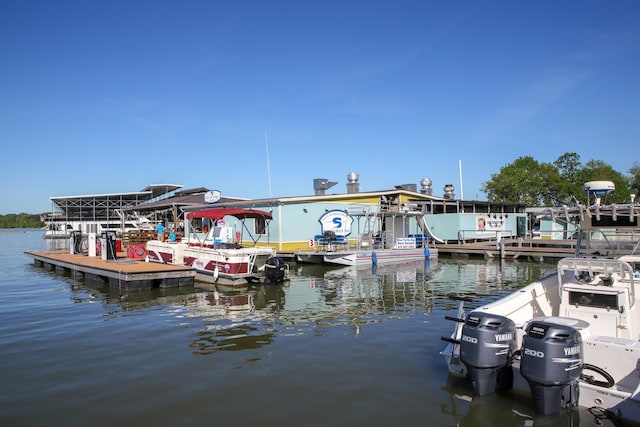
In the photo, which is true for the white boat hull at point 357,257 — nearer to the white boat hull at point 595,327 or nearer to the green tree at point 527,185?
the white boat hull at point 595,327

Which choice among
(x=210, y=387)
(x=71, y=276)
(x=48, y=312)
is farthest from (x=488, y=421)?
(x=71, y=276)

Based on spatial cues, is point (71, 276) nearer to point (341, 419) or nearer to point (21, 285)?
point (21, 285)

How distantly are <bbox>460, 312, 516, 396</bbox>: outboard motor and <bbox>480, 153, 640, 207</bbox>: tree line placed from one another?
48045 millimetres

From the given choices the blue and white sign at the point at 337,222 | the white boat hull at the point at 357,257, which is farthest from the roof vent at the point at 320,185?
the white boat hull at the point at 357,257

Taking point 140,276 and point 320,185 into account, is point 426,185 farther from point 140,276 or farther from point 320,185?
point 140,276

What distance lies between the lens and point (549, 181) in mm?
51062

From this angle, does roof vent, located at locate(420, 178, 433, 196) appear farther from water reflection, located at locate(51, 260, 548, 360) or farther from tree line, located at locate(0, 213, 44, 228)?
tree line, located at locate(0, 213, 44, 228)

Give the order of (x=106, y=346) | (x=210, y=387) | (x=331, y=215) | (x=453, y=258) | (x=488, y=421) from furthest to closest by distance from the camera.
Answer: (x=453, y=258)
(x=331, y=215)
(x=106, y=346)
(x=210, y=387)
(x=488, y=421)

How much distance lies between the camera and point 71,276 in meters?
19.6

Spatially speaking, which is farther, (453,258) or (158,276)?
(453,258)

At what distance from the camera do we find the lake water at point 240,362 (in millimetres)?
5488

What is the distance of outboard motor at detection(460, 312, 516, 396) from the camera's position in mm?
5441

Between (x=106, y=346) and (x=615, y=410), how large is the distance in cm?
833

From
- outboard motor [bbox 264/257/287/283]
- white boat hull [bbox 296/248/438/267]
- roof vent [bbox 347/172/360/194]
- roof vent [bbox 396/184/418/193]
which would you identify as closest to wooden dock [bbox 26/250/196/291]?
outboard motor [bbox 264/257/287/283]
